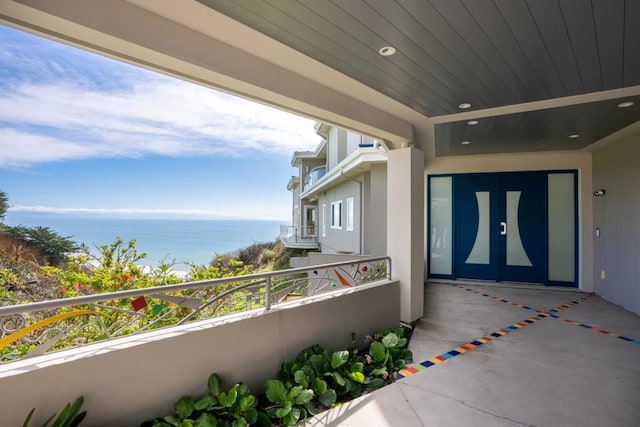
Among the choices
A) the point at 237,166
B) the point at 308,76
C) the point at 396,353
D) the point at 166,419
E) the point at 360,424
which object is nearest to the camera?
the point at 166,419

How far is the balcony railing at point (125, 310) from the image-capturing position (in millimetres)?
2053

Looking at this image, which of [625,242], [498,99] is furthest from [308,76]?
[625,242]

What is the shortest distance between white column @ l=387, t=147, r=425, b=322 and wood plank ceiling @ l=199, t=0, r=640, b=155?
0.85 metres

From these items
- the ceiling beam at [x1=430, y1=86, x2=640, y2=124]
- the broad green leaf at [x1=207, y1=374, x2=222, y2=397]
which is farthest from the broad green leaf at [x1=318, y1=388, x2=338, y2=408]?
the ceiling beam at [x1=430, y1=86, x2=640, y2=124]

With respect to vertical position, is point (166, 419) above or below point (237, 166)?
below

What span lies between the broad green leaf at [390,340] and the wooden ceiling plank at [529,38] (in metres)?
2.90

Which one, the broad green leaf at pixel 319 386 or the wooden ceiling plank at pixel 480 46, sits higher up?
the wooden ceiling plank at pixel 480 46

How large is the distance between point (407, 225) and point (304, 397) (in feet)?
8.64

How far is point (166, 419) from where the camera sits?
2.24 metres

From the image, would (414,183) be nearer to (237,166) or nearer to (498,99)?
(498,99)

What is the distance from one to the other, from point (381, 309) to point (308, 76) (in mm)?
2856

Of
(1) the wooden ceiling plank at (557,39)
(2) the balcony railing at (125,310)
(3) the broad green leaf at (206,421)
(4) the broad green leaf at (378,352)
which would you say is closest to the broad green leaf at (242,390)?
(3) the broad green leaf at (206,421)

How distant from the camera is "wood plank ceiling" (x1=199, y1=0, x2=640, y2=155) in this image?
2086 millimetres

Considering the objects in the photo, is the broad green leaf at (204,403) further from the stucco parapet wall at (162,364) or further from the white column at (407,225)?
the white column at (407,225)
